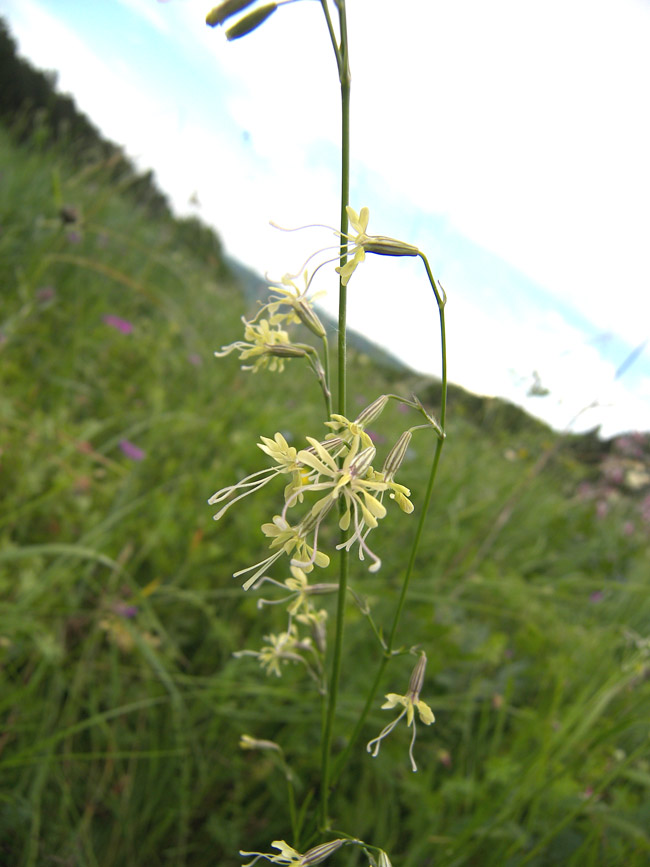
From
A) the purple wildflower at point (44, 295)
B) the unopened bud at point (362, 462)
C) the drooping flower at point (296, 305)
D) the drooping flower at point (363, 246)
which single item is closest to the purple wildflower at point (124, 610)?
the drooping flower at point (296, 305)

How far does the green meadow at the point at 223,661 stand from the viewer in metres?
1.45

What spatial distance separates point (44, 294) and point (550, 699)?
327cm

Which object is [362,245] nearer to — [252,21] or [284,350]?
[284,350]

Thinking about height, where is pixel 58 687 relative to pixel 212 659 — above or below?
below

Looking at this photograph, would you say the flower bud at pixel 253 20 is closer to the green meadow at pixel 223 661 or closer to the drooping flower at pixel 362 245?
the drooping flower at pixel 362 245

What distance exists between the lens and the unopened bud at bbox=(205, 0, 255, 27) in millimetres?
803

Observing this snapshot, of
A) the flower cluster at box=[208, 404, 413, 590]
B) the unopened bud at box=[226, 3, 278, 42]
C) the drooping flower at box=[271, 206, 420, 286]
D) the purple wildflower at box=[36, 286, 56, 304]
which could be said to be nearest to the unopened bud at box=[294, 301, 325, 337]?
the drooping flower at box=[271, 206, 420, 286]

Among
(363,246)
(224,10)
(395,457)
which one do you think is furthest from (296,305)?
(224,10)

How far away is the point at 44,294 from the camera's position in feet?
10.5

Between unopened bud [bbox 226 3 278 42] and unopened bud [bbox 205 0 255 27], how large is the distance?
2 cm

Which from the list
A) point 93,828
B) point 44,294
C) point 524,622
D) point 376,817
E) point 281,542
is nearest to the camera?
point 281,542

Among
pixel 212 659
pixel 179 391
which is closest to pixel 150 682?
pixel 212 659

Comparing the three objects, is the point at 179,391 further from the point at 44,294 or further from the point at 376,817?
the point at 376,817

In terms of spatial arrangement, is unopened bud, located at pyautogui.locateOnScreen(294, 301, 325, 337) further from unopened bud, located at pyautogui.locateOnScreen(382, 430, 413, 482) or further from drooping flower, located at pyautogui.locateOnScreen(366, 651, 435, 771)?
drooping flower, located at pyautogui.locateOnScreen(366, 651, 435, 771)
